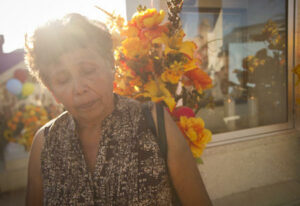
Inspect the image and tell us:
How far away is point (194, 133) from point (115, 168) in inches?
16.8

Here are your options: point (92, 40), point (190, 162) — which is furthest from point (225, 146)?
point (92, 40)

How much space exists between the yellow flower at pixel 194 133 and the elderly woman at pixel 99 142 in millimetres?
65

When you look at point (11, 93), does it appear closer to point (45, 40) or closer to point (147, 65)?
point (45, 40)

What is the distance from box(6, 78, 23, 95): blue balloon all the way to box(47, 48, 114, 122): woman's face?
205 centimetres

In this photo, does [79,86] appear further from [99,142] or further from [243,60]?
[243,60]

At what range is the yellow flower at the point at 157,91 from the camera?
1.09 meters

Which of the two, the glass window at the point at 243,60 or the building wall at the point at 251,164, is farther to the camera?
the glass window at the point at 243,60

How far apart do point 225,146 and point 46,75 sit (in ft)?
7.79

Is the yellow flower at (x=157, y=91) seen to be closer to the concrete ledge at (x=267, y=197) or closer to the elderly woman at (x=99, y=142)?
the elderly woman at (x=99, y=142)

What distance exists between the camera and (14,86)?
9.03 ft

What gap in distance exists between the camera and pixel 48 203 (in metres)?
1.09

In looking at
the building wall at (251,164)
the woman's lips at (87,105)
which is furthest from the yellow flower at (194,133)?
the building wall at (251,164)

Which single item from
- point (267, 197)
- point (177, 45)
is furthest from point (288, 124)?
point (177, 45)

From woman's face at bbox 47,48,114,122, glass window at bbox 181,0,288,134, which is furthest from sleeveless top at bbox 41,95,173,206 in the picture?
glass window at bbox 181,0,288,134
